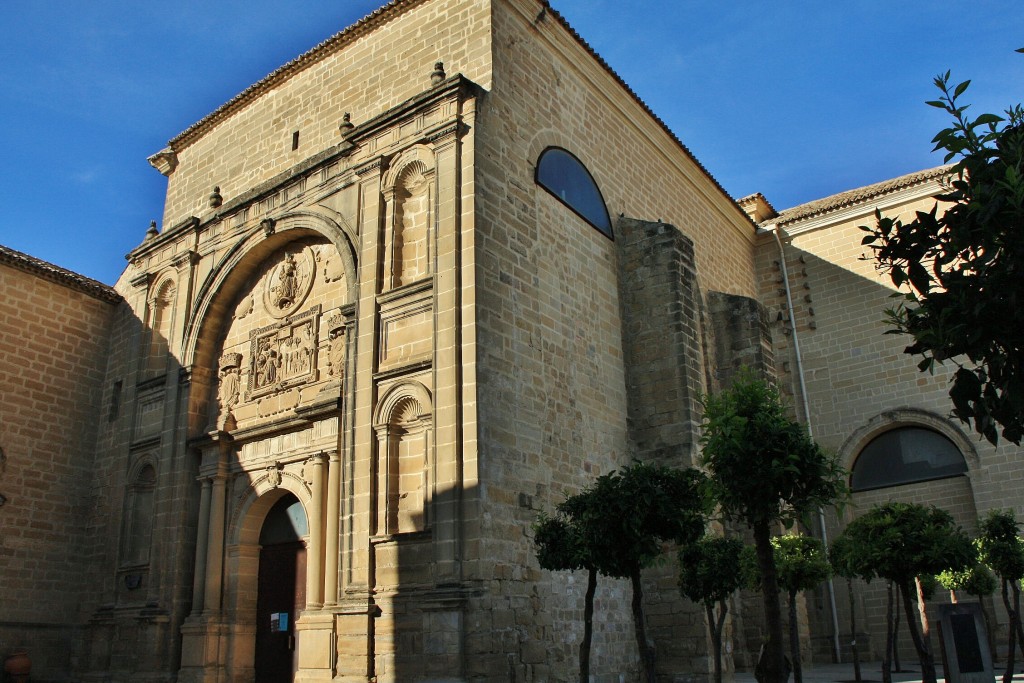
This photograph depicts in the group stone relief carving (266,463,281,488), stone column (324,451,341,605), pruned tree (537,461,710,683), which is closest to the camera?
pruned tree (537,461,710,683)

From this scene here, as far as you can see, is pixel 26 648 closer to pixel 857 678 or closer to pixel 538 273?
pixel 538 273

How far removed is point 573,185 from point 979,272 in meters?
9.68

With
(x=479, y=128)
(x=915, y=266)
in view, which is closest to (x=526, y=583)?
(x=479, y=128)

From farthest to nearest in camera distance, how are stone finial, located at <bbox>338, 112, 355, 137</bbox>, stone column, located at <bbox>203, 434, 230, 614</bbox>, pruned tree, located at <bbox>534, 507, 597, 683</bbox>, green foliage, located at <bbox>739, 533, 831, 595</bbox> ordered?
stone finial, located at <bbox>338, 112, 355, 137</bbox> < stone column, located at <bbox>203, 434, 230, 614</bbox> < green foliage, located at <bbox>739, 533, 831, 595</bbox> < pruned tree, located at <bbox>534, 507, 597, 683</bbox>

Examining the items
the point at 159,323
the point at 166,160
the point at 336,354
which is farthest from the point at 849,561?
the point at 166,160

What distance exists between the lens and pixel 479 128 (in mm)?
12070

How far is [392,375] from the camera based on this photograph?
11.5 m

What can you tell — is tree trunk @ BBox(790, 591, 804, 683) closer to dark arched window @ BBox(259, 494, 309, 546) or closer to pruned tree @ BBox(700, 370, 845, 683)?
pruned tree @ BBox(700, 370, 845, 683)

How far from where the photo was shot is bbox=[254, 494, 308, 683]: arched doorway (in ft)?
42.4

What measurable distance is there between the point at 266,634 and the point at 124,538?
378cm

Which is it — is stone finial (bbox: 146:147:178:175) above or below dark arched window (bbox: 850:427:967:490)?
above

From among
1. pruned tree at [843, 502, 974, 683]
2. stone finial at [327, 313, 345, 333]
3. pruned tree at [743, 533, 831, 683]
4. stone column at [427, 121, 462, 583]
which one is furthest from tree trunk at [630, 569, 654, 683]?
stone finial at [327, 313, 345, 333]

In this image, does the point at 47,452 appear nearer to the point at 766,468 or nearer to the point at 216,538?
the point at 216,538

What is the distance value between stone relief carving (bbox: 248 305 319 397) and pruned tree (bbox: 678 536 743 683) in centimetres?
619
